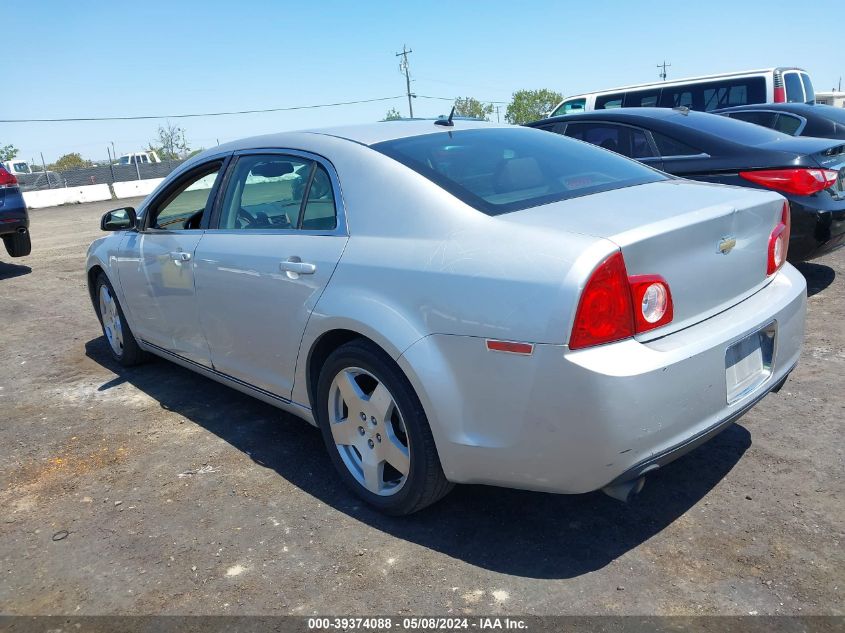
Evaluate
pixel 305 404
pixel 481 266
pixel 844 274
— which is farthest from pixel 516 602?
pixel 844 274

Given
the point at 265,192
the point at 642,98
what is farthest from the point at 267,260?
the point at 642,98

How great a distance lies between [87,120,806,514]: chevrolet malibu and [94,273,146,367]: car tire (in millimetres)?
1443

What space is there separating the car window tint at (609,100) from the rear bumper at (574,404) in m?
11.9

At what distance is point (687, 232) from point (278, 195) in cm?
196

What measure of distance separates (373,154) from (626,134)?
3.61 metres

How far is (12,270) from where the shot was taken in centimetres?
1023

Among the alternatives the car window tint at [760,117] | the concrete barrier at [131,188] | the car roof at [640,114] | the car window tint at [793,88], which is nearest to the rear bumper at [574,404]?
the car roof at [640,114]

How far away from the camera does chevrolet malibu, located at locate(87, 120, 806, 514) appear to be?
88.7 inches

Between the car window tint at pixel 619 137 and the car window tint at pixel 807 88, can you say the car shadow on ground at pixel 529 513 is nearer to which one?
the car window tint at pixel 619 137

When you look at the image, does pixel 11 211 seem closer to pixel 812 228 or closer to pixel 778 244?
pixel 812 228

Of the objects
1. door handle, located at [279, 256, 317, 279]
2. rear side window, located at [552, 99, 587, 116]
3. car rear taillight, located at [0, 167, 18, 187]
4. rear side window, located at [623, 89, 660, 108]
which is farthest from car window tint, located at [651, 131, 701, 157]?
rear side window, located at [552, 99, 587, 116]

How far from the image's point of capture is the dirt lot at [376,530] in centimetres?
243

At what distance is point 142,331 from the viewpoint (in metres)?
4.64

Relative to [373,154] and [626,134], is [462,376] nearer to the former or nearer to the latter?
[373,154]
